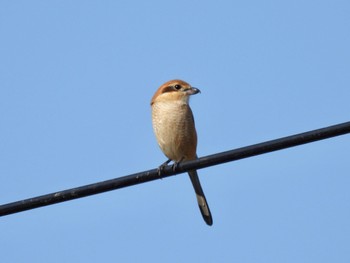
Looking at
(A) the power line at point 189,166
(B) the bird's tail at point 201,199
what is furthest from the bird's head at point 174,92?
(A) the power line at point 189,166

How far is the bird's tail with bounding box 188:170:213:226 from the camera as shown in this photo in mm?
8172

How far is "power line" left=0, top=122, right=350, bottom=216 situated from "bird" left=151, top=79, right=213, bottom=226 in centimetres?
237

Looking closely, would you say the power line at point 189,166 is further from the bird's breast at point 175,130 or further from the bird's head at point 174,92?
the bird's head at point 174,92

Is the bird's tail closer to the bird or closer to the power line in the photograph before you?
the bird

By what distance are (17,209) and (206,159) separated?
135cm

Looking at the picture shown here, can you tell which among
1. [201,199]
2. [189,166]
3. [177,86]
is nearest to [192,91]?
[177,86]

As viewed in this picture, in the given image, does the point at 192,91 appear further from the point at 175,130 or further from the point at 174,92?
the point at 175,130

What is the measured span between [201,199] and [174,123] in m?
1.10

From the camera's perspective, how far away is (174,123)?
7617 millimetres

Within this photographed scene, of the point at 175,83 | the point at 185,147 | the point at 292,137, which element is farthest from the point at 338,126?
the point at 175,83

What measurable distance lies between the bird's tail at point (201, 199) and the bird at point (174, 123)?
386mm

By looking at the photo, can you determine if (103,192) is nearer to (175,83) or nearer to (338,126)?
(338,126)

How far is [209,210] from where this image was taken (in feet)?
26.8

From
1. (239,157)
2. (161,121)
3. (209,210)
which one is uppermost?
(161,121)
